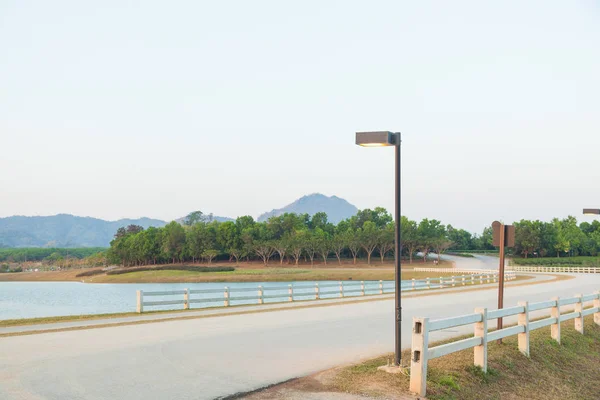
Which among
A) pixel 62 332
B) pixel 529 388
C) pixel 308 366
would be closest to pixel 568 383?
pixel 529 388

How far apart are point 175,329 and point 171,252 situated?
478 feet

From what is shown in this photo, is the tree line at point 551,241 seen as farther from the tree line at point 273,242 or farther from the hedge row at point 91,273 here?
the hedge row at point 91,273

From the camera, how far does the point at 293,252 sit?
5704 inches

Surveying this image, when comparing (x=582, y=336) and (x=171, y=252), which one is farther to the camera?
(x=171, y=252)

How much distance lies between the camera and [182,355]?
43.5 feet

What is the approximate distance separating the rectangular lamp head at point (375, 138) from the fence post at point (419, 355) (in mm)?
3408

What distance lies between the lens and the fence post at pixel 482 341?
11758 millimetres

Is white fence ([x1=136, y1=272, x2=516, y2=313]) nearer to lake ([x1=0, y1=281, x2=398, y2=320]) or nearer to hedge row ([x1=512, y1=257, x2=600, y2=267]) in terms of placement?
lake ([x1=0, y1=281, x2=398, y2=320])

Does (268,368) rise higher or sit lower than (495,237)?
lower

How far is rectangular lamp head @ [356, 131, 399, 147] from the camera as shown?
1181 centimetres

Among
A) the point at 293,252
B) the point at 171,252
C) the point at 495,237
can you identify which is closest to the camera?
the point at 495,237

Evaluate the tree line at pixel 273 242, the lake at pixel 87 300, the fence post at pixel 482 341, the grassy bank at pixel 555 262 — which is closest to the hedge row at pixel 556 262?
the grassy bank at pixel 555 262

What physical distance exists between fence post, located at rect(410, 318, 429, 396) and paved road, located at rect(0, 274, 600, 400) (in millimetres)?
2155

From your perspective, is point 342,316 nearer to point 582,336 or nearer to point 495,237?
point 582,336
